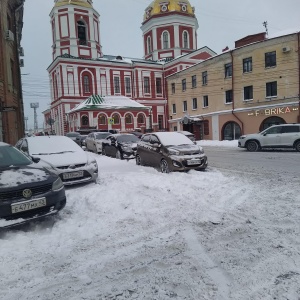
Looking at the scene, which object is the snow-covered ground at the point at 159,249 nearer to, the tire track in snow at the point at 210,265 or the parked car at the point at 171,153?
the tire track in snow at the point at 210,265

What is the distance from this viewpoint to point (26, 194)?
4.64 meters

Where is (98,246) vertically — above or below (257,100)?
below

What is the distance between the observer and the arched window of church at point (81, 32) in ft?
164

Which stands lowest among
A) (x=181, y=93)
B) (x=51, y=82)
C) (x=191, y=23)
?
(x=181, y=93)

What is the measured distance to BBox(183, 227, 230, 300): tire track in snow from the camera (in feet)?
9.64

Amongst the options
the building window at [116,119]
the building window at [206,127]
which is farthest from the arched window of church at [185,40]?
the building window at [206,127]

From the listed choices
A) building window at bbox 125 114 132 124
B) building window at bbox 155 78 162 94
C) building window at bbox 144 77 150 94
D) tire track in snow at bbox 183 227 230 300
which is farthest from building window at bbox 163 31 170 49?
tire track in snow at bbox 183 227 230 300

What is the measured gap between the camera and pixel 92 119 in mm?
A: 41344

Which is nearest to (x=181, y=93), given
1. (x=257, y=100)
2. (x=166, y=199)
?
(x=257, y=100)

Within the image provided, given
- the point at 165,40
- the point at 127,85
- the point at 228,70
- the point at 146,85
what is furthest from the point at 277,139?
the point at 165,40

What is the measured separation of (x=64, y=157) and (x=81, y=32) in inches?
1928

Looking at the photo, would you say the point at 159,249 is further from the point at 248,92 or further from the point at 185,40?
the point at 185,40

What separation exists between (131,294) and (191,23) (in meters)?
61.0

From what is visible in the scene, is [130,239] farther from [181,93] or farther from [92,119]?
[92,119]
